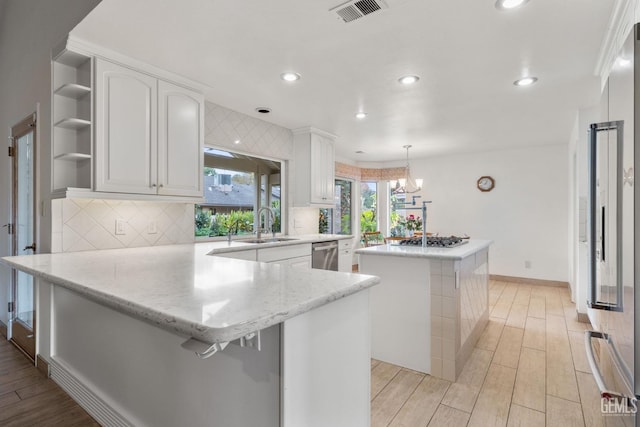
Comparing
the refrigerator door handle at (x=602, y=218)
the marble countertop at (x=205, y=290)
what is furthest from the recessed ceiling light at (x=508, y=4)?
the marble countertop at (x=205, y=290)

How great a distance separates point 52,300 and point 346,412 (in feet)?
6.52

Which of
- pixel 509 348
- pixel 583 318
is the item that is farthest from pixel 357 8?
pixel 583 318

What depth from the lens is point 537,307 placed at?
4.09 meters

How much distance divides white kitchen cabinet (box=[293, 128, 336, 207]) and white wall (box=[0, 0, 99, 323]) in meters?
2.60

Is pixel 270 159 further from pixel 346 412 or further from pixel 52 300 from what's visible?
pixel 346 412

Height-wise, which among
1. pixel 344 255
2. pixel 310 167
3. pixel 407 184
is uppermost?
pixel 310 167

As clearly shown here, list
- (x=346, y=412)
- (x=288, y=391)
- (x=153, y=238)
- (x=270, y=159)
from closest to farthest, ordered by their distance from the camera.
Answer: (x=288, y=391)
(x=346, y=412)
(x=153, y=238)
(x=270, y=159)

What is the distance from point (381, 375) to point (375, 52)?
2305mm

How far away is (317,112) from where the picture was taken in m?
3.64

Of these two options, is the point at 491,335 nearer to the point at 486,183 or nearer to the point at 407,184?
the point at 407,184

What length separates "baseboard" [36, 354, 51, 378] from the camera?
220cm

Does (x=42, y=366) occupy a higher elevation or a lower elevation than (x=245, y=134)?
lower

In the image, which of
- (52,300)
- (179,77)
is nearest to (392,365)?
(52,300)

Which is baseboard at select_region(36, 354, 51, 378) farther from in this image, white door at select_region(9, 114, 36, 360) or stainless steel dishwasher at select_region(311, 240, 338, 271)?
stainless steel dishwasher at select_region(311, 240, 338, 271)
